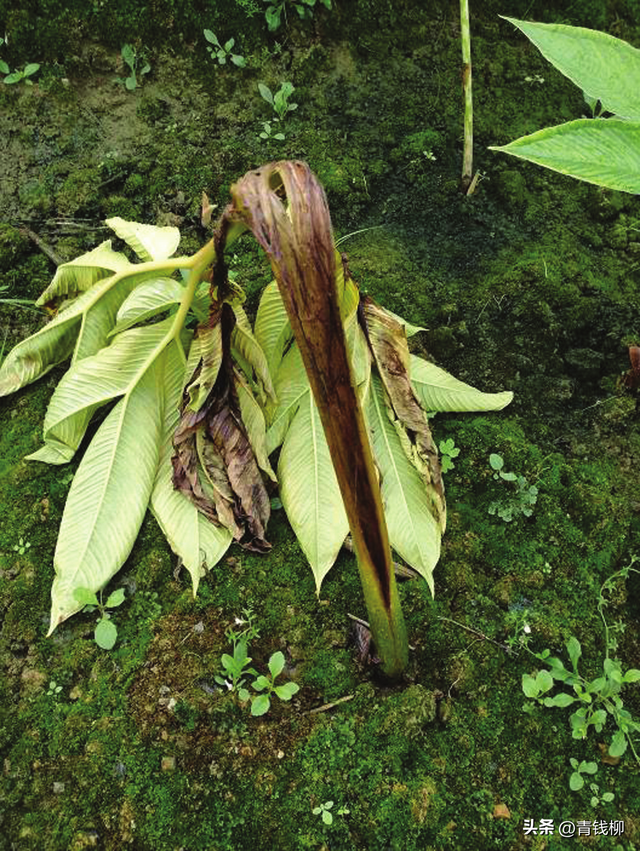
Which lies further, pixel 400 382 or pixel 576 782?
pixel 400 382

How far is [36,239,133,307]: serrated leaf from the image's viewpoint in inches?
58.0

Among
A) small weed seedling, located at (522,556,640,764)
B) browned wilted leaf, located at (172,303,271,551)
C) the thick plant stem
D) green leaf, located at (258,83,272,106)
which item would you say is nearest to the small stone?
small weed seedling, located at (522,556,640,764)

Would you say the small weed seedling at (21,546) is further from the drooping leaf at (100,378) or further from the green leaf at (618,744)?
the green leaf at (618,744)

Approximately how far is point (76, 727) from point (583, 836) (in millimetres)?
764

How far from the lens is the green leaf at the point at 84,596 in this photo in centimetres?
125

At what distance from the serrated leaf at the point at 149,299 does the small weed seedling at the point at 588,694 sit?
87 centimetres

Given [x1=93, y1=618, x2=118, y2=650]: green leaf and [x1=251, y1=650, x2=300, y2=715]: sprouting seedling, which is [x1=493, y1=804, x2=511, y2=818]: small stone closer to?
[x1=251, y1=650, x2=300, y2=715]: sprouting seedling

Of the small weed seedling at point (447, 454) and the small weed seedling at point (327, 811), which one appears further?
the small weed seedling at point (447, 454)

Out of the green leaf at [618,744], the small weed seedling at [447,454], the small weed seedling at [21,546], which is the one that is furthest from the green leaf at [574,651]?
the small weed seedling at [21,546]

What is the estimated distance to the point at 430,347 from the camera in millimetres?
1648

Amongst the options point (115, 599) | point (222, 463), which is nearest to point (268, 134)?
point (222, 463)

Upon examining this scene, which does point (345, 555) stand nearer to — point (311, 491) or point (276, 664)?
point (311, 491)

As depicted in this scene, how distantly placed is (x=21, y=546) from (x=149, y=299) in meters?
0.49

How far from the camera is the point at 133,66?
2.01m
